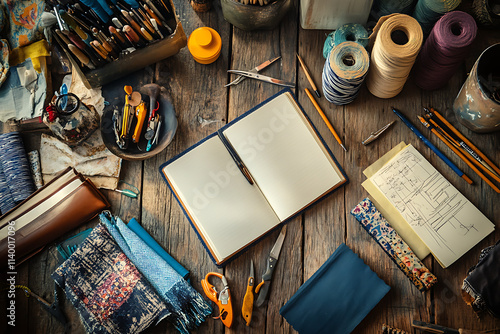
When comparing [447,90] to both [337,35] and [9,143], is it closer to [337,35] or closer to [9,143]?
[337,35]

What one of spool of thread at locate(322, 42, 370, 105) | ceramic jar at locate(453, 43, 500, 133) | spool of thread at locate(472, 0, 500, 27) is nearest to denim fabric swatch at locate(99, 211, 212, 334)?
spool of thread at locate(322, 42, 370, 105)

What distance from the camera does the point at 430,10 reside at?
4.09ft

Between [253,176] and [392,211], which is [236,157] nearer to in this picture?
[253,176]

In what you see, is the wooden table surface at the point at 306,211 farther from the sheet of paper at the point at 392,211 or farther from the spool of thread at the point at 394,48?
the spool of thread at the point at 394,48

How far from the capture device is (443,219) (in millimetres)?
1215

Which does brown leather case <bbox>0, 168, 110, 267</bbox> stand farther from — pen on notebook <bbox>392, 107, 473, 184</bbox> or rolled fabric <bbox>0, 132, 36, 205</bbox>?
pen on notebook <bbox>392, 107, 473, 184</bbox>

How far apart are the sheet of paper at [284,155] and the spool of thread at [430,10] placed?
19.2 inches

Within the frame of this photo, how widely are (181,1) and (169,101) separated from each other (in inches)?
15.9

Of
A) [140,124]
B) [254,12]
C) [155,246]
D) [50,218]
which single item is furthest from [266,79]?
[50,218]

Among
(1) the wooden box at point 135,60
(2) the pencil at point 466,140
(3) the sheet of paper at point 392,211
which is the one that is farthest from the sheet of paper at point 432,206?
(1) the wooden box at point 135,60

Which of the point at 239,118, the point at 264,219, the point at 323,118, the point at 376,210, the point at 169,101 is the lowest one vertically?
the point at 376,210

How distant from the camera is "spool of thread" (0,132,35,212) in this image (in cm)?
128

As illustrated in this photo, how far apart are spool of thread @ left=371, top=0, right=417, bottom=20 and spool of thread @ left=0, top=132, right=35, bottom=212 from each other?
1.26 m

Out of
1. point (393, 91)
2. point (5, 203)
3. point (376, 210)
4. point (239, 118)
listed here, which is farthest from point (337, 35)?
point (5, 203)
